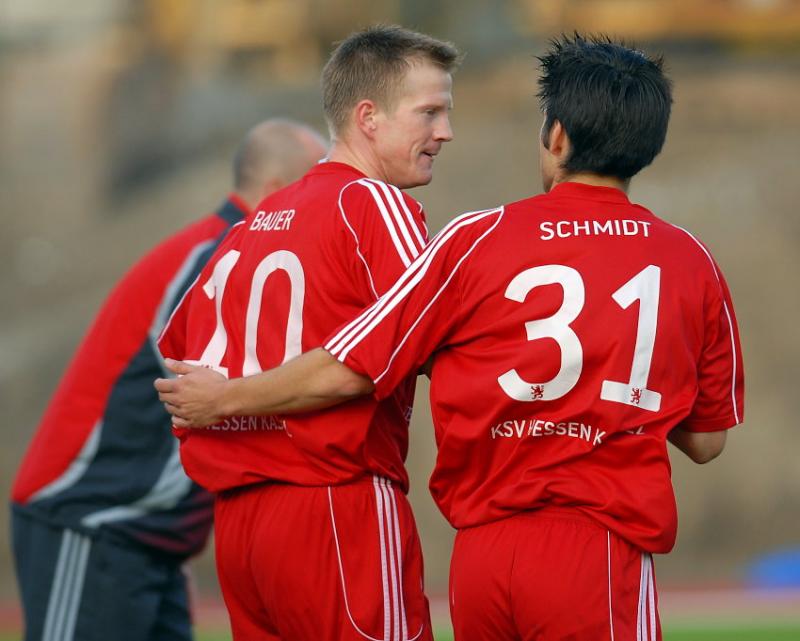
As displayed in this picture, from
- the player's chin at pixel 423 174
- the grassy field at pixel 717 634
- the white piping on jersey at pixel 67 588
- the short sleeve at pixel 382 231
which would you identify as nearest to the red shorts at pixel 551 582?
the short sleeve at pixel 382 231

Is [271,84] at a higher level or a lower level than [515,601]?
higher

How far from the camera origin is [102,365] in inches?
166

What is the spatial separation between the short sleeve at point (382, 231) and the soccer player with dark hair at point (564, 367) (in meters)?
0.16

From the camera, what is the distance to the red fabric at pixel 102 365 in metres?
A: 4.18

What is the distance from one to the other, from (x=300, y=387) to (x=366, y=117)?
2.54 ft

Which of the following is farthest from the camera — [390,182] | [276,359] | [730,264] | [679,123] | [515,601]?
[679,123]

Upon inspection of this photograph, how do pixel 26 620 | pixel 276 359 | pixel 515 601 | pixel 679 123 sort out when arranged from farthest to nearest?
1. pixel 679 123
2. pixel 26 620
3. pixel 276 359
4. pixel 515 601

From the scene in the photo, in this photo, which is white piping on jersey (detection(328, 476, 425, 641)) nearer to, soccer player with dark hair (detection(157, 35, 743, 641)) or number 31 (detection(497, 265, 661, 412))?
soccer player with dark hair (detection(157, 35, 743, 641))

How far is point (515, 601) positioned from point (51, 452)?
6.72ft

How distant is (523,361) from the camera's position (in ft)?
8.89

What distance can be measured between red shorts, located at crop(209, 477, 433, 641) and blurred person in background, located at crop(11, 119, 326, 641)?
117 centimetres

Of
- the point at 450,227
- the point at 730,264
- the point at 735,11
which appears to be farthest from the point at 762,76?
the point at 450,227

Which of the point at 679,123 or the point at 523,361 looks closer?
the point at 523,361

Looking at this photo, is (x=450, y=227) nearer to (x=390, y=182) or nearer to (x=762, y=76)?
(x=390, y=182)
